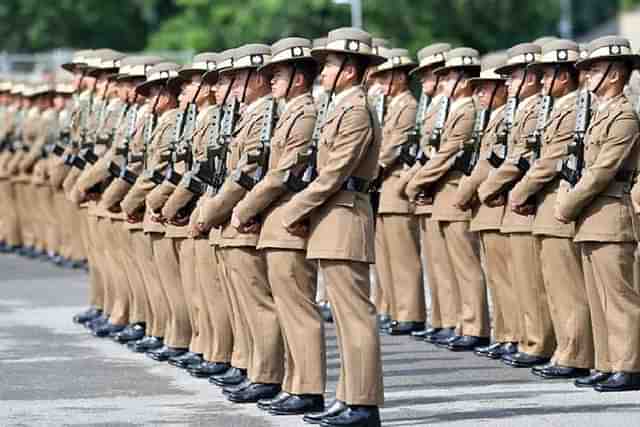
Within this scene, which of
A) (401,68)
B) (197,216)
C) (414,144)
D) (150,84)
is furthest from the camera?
(401,68)

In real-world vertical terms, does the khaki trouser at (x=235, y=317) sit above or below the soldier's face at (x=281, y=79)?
below

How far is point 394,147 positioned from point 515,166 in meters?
2.41

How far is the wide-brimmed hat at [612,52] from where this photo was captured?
12.7 meters

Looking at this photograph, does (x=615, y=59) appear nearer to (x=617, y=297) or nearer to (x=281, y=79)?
(x=617, y=297)

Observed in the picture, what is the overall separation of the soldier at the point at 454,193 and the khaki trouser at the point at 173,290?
208 centimetres

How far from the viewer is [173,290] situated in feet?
49.1

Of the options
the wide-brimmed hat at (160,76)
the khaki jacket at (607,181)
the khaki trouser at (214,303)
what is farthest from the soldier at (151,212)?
the khaki jacket at (607,181)

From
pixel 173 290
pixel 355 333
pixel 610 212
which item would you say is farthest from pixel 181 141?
pixel 355 333

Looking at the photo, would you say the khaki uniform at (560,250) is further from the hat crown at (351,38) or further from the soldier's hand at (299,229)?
the soldier's hand at (299,229)

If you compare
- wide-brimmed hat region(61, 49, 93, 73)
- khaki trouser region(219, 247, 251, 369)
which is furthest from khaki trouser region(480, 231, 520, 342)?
wide-brimmed hat region(61, 49, 93, 73)

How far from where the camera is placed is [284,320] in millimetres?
11930

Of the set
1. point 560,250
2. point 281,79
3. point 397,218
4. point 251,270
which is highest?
point 281,79

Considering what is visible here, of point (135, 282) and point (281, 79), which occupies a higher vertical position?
point (281, 79)

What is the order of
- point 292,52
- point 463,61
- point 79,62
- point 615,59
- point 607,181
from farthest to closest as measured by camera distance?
point 79,62 < point 463,61 < point 615,59 < point 607,181 < point 292,52
